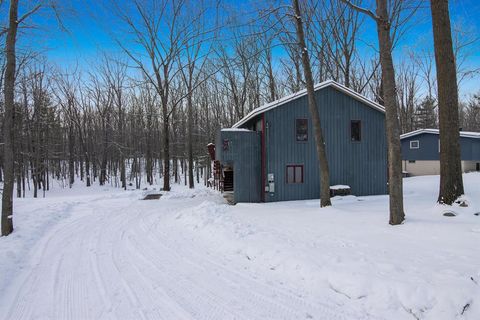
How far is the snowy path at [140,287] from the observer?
354cm

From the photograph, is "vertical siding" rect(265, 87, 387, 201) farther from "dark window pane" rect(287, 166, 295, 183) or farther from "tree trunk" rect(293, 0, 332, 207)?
"tree trunk" rect(293, 0, 332, 207)

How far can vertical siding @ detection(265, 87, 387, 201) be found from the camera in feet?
44.8

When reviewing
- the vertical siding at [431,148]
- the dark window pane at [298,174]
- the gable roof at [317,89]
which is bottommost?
the dark window pane at [298,174]

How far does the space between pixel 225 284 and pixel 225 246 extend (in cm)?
182

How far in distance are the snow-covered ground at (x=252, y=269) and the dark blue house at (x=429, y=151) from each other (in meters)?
21.5

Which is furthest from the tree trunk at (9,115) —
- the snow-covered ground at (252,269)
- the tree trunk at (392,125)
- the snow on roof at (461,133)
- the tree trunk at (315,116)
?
the snow on roof at (461,133)

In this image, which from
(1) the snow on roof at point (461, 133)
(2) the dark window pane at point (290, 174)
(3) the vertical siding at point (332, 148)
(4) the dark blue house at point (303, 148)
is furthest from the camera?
(1) the snow on roof at point (461, 133)

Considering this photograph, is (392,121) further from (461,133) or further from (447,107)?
(461,133)

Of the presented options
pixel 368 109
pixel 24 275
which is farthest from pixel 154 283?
pixel 368 109

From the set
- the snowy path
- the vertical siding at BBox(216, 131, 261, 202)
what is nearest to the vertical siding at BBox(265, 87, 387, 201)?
the vertical siding at BBox(216, 131, 261, 202)

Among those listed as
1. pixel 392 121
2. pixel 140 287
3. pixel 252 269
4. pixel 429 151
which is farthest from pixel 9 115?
pixel 429 151

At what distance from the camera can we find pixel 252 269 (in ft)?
16.0

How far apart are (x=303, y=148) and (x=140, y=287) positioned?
11044 millimetres

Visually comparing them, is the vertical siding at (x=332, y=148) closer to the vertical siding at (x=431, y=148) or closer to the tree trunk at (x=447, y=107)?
the tree trunk at (x=447, y=107)
